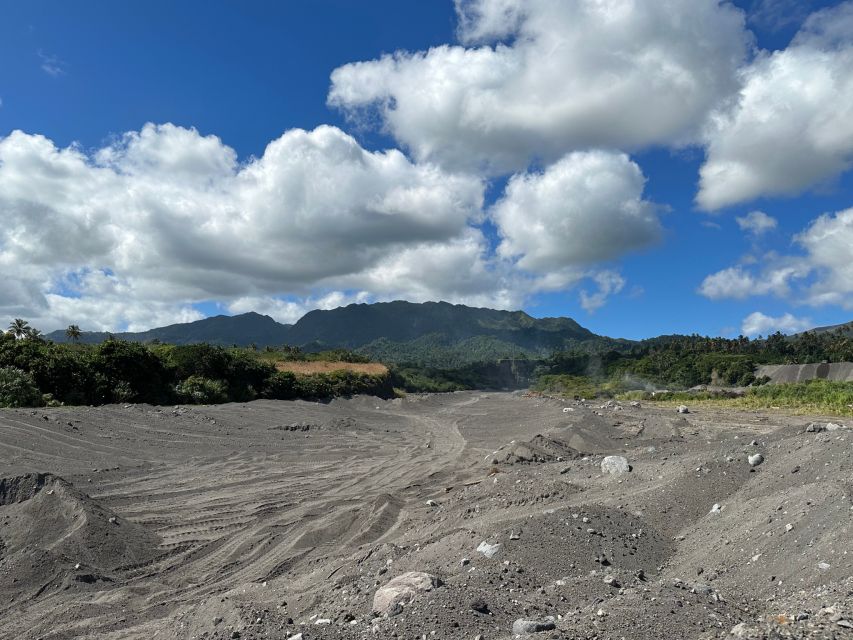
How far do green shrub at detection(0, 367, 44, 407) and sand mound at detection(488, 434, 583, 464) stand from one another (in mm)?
18399

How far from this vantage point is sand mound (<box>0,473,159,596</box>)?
338 inches

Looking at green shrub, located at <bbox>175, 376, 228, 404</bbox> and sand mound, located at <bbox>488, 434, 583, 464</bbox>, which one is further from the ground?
green shrub, located at <bbox>175, 376, 228, 404</bbox>

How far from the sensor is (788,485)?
9.80 m

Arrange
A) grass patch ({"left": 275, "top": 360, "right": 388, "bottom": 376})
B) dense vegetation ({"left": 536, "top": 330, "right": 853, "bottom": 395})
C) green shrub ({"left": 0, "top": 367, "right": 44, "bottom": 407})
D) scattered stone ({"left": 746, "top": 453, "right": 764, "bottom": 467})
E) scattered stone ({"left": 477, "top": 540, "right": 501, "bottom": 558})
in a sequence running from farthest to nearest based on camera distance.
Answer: dense vegetation ({"left": 536, "top": 330, "right": 853, "bottom": 395}) < grass patch ({"left": 275, "top": 360, "right": 388, "bottom": 376}) < green shrub ({"left": 0, "top": 367, "right": 44, "bottom": 407}) < scattered stone ({"left": 746, "top": 453, "right": 764, "bottom": 467}) < scattered stone ({"left": 477, "top": 540, "right": 501, "bottom": 558})

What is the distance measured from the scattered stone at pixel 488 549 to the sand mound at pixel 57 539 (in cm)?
590

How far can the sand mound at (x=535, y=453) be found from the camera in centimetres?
1734

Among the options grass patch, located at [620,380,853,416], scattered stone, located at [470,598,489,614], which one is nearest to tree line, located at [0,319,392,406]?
scattered stone, located at [470,598,489,614]

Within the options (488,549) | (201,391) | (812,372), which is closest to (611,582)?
(488,549)

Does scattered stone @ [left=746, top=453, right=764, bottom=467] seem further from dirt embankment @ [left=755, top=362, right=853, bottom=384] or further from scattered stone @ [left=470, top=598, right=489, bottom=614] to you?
dirt embankment @ [left=755, top=362, right=853, bottom=384]

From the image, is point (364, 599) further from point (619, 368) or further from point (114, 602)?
point (619, 368)

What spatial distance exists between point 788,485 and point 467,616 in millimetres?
7352

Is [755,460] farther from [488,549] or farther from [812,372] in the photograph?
[812,372]

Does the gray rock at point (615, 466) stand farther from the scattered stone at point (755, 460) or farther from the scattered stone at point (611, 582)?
the scattered stone at point (611, 582)

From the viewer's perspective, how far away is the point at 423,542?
9078 millimetres
